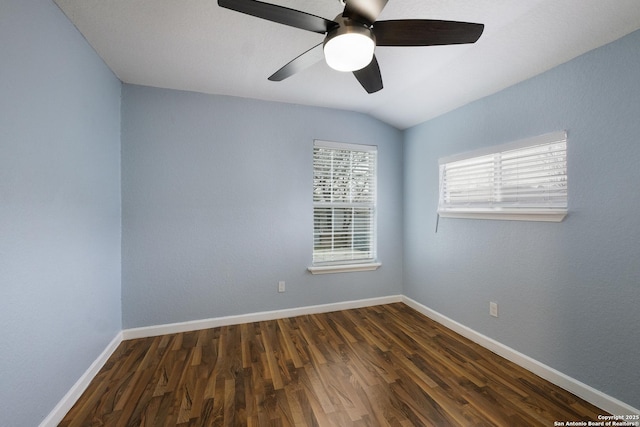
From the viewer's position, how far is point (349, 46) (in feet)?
3.84

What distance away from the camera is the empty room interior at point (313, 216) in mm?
1473

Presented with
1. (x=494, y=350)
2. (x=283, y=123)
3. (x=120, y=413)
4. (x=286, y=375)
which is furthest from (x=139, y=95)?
(x=494, y=350)

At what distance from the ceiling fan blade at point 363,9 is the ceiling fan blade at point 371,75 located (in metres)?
0.29

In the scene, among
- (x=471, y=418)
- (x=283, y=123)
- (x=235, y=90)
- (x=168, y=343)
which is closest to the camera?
(x=471, y=418)

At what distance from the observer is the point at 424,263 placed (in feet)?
10.3

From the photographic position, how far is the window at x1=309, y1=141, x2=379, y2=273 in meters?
3.18

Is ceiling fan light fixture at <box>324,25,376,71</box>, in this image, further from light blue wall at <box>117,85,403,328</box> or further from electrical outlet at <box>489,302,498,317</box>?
electrical outlet at <box>489,302,498,317</box>

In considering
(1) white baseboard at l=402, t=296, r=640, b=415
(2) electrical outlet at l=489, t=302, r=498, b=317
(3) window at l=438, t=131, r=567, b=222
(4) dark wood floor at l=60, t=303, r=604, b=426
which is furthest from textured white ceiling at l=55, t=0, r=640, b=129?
(4) dark wood floor at l=60, t=303, r=604, b=426

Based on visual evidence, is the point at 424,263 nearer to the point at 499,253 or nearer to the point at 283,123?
the point at 499,253

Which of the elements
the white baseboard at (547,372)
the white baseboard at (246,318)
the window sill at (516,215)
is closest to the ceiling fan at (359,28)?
the window sill at (516,215)

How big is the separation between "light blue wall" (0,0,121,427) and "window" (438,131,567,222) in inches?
126

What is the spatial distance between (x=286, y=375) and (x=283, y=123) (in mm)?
2487

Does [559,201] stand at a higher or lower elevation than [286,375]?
higher

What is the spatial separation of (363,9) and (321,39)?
34.6 inches
